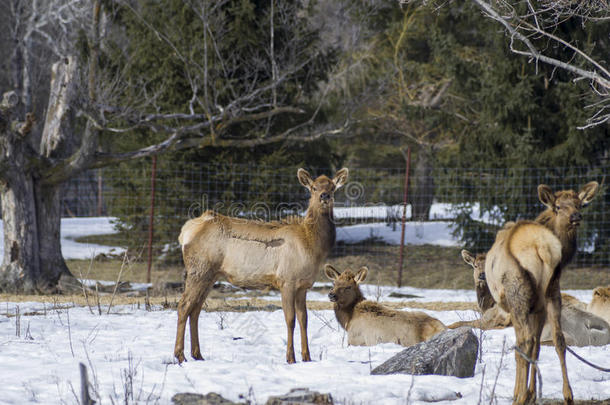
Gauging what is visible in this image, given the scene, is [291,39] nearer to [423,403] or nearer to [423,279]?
[423,279]

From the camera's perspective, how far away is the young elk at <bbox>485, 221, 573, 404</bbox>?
15.2 feet

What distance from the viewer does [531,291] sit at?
4.64 m

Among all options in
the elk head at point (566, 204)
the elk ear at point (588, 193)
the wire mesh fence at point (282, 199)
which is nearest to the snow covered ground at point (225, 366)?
the elk head at point (566, 204)

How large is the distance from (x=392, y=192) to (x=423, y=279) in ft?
29.5

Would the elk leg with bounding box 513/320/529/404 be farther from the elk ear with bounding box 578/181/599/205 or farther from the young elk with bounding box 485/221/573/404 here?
the elk ear with bounding box 578/181/599/205

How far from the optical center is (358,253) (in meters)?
17.9

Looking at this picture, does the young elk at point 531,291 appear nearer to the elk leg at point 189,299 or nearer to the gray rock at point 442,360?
the gray rock at point 442,360

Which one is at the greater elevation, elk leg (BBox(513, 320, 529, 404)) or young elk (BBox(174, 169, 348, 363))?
young elk (BBox(174, 169, 348, 363))

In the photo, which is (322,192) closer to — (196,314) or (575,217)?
(196,314)

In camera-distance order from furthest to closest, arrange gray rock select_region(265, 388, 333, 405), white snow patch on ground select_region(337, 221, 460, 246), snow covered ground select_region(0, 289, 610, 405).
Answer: white snow patch on ground select_region(337, 221, 460, 246) < snow covered ground select_region(0, 289, 610, 405) < gray rock select_region(265, 388, 333, 405)

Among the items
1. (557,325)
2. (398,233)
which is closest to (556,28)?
Answer: (557,325)

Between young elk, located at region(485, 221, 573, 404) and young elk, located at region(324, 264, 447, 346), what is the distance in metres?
2.50

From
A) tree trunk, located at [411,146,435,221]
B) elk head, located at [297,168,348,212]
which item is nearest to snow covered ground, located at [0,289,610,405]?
elk head, located at [297,168,348,212]

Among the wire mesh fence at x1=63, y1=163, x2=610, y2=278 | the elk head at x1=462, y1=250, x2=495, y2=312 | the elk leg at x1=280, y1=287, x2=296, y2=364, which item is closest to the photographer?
the elk leg at x1=280, y1=287, x2=296, y2=364
